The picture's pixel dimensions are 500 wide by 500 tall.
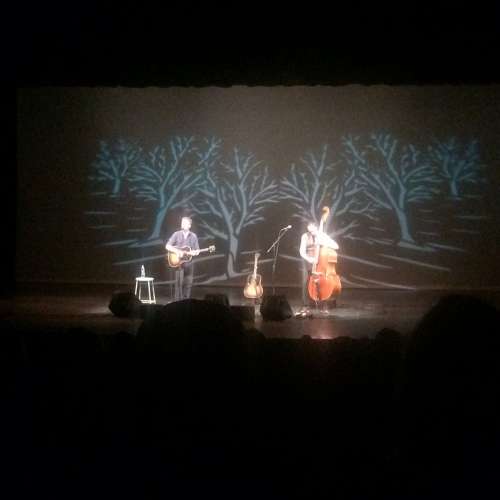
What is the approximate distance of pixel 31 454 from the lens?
169 cm

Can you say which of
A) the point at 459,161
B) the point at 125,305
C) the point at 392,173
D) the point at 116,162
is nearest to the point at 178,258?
the point at 125,305

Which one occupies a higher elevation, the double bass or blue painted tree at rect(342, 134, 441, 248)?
blue painted tree at rect(342, 134, 441, 248)

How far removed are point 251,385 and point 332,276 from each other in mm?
5716

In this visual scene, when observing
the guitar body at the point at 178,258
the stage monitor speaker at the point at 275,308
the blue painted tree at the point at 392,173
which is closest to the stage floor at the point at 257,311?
the stage monitor speaker at the point at 275,308

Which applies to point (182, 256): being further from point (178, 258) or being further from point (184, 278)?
point (184, 278)

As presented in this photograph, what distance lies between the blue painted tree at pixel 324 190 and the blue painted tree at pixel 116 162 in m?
2.14

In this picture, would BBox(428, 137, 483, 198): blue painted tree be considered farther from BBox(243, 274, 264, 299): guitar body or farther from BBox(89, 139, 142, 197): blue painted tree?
BBox(89, 139, 142, 197): blue painted tree


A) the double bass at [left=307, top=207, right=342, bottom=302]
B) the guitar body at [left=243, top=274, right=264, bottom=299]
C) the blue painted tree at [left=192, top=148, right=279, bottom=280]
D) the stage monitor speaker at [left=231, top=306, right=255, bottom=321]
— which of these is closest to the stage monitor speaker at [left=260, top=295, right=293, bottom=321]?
the stage monitor speaker at [left=231, top=306, right=255, bottom=321]

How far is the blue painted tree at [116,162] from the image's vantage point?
966 cm

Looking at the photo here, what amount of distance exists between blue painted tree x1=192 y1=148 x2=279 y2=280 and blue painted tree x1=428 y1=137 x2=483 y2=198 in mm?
2297

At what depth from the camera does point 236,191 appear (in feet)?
31.5

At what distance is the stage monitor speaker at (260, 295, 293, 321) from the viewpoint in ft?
21.7

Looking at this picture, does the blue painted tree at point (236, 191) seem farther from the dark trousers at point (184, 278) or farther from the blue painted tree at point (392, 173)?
the dark trousers at point (184, 278)

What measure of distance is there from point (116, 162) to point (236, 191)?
68.8 inches
